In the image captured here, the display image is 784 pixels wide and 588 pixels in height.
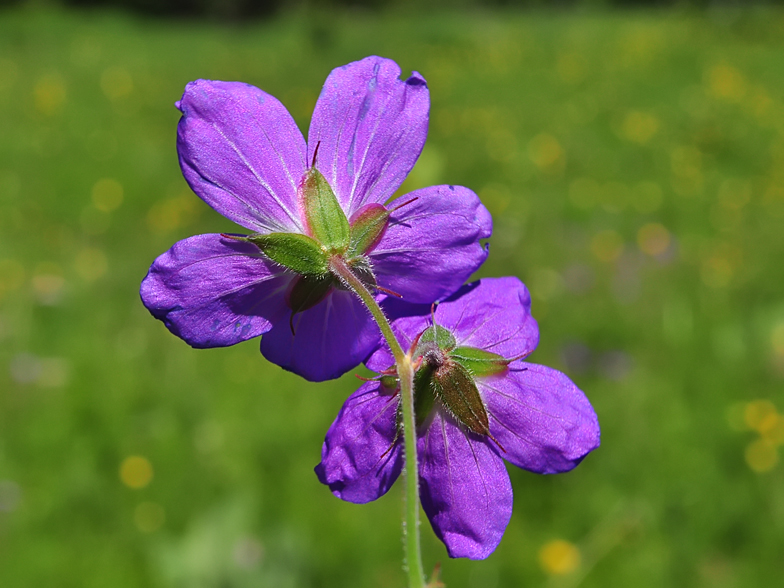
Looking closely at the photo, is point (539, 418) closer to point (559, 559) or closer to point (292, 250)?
point (292, 250)

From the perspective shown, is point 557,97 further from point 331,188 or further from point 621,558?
point 331,188

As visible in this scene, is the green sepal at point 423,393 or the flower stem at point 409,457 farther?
the green sepal at point 423,393

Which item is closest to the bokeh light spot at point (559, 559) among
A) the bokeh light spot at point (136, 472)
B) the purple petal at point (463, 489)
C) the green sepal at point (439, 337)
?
the bokeh light spot at point (136, 472)

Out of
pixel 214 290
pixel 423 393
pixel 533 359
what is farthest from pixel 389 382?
pixel 533 359

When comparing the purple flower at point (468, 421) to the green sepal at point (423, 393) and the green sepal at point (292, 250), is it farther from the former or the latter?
the green sepal at point (292, 250)

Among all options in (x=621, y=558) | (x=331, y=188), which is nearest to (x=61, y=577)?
(x=621, y=558)

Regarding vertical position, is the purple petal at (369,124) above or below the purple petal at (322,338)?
above
